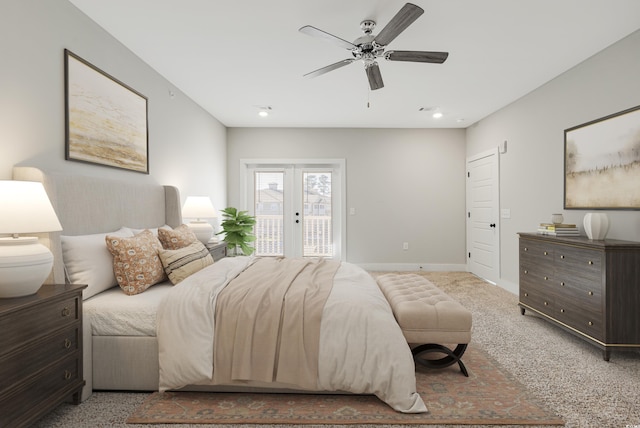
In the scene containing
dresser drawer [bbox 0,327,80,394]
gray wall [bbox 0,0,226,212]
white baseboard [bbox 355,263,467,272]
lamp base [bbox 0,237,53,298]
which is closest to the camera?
dresser drawer [bbox 0,327,80,394]

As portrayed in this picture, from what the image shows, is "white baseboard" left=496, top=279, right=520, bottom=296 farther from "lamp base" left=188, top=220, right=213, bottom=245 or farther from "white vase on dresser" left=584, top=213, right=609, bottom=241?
"lamp base" left=188, top=220, right=213, bottom=245

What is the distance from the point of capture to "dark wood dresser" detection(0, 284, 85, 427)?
1.47 metres

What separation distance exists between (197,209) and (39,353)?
2525 mm

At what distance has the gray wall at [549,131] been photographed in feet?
9.71

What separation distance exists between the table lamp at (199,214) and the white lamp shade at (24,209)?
2.16m

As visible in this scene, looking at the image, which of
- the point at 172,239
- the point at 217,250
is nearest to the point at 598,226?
the point at 172,239

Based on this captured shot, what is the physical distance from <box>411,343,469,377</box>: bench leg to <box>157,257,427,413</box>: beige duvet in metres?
0.45

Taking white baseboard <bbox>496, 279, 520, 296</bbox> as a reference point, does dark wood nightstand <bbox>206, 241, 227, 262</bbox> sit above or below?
above

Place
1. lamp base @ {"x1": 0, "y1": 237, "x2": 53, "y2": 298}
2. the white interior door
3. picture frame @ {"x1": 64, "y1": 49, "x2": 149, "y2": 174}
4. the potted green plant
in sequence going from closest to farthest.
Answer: lamp base @ {"x1": 0, "y1": 237, "x2": 53, "y2": 298} → picture frame @ {"x1": 64, "y1": 49, "x2": 149, "y2": 174} → the potted green plant → the white interior door

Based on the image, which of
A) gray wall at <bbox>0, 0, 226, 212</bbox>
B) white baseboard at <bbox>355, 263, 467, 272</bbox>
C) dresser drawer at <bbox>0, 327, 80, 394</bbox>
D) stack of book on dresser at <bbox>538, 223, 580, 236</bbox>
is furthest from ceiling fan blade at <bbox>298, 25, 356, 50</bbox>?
white baseboard at <bbox>355, 263, 467, 272</bbox>

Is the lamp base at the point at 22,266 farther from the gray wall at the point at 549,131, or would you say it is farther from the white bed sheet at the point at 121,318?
the gray wall at the point at 549,131

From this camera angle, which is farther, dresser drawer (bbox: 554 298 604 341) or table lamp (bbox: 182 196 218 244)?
table lamp (bbox: 182 196 218 244)

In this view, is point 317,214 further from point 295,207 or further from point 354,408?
point 354,408

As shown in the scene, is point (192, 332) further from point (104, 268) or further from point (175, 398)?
point (104, 268)
